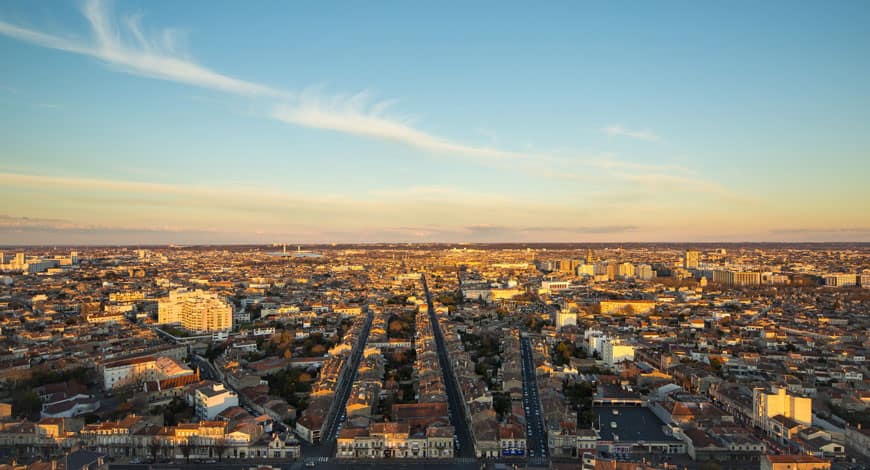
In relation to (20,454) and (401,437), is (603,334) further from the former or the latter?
(20,454)

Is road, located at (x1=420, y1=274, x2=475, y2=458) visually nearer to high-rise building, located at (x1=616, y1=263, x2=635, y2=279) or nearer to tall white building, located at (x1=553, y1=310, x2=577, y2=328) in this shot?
tall white building, located at (x1=553, y1=310, x2=577, y2=328)

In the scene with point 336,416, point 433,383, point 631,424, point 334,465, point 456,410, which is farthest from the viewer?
point 433,383

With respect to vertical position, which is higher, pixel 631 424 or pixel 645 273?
pixel 645 273

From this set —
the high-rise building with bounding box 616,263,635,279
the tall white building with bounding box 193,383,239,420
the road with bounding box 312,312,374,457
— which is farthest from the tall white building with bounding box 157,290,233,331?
the high-rise building with bounding box 616,263,635,279

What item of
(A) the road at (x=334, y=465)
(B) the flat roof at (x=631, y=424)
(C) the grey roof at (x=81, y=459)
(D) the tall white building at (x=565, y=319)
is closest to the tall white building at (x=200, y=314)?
(D) the tall white building at (x=565, y=319)

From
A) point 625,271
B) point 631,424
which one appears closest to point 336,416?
point 631,424

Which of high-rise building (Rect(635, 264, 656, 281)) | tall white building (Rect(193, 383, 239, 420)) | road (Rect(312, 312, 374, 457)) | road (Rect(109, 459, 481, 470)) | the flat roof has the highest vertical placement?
high-rise building (Rect(635, 264, 656, 281))

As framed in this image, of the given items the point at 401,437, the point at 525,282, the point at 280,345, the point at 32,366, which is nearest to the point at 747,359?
the point at 401,437

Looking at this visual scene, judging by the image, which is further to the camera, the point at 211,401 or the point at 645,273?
the point at 645,273

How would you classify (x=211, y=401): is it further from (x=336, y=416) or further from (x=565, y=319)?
(x=565, y=319)
